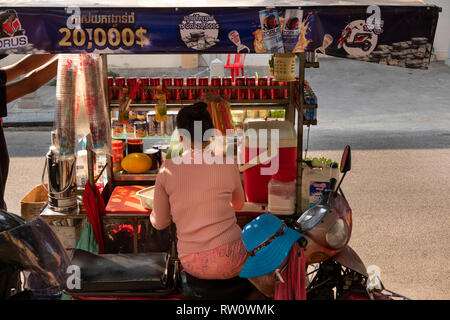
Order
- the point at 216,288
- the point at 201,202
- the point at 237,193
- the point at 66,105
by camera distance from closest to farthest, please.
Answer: the point at 216,288, the point at 201,202, the point at 237,193, the point at 66,105

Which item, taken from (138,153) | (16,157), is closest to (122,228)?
(138,153)

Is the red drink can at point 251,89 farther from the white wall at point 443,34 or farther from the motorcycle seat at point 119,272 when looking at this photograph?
the white wall at point 443,34

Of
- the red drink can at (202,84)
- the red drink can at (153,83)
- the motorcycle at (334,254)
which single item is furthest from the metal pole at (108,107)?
the motorcycle at (334,254)

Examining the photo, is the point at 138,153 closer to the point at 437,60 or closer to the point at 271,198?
the point at 271,198

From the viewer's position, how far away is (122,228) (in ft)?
15.7

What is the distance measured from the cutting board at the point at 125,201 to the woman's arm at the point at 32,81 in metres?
1.15

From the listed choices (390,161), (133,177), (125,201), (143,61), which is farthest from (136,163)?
(143,61)

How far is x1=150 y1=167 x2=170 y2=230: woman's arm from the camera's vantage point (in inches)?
135

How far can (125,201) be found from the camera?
491 cm

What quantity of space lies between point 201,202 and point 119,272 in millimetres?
623

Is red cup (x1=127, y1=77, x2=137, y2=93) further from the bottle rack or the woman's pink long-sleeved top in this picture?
the woman's pink long-sleeved top

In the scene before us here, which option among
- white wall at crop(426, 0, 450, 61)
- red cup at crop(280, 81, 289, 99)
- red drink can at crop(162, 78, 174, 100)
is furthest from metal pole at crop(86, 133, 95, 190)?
white wall at crop(426, 0, 450, 61)

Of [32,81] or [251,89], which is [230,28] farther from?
[32,81]

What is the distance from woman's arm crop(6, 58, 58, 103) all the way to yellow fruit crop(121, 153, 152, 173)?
1.03m
